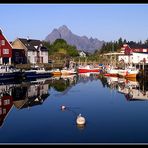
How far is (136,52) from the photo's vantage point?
68.5 m

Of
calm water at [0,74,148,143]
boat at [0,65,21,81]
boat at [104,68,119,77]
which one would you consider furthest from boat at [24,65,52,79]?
calm water at [0,74,148,143]

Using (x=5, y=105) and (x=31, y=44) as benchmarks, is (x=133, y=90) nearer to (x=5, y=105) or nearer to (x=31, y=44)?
(x=5, y=105)

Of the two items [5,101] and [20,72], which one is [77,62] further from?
[5,101]

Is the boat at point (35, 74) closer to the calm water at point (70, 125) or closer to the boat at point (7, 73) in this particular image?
the boat at point (7, 73)

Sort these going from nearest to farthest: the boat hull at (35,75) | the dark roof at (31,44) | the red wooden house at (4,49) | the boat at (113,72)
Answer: the boat hull at (35,75)
the red wooden house at (4,49)
the boat at (113,72)
the dark roof at (31,44)

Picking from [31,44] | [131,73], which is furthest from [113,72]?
[31,44]

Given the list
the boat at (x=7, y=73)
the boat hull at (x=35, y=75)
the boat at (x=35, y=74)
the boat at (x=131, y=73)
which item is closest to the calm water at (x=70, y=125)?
the boat at (x=7, y=73)

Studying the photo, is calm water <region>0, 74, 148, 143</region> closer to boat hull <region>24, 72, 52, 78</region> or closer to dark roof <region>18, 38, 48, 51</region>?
boat hull <region>24, 72, 52, 78</region>

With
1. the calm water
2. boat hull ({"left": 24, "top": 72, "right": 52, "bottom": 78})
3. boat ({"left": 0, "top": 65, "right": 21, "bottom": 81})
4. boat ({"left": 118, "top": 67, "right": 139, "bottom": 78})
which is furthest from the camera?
boat ({"left": 118, "top": 67, "right": 139, "bottom": 78})

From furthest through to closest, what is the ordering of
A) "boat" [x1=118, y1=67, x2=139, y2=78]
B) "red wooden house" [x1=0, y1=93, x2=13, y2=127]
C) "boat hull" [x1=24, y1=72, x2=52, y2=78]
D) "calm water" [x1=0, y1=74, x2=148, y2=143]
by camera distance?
"boat" [x1=118, y1=67, x2=139, y2=78] → "boat hull" [x1=24, y1=72, x2=52, y2=78] → "red wooden house" [x1=0, y1=93, x2=13, y2=127] → "calm water" [x1=0, y1=74, x2=148, y2=143]

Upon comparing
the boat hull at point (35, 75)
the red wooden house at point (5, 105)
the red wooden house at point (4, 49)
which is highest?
the red wooden house at point (4, 49)

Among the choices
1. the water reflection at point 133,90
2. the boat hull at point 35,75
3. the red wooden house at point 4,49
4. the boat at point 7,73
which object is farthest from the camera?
the red wooden house at point 4,49

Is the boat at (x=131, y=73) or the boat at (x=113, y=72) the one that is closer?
the boat at (x=131, y=73)

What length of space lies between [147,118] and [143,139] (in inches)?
217
